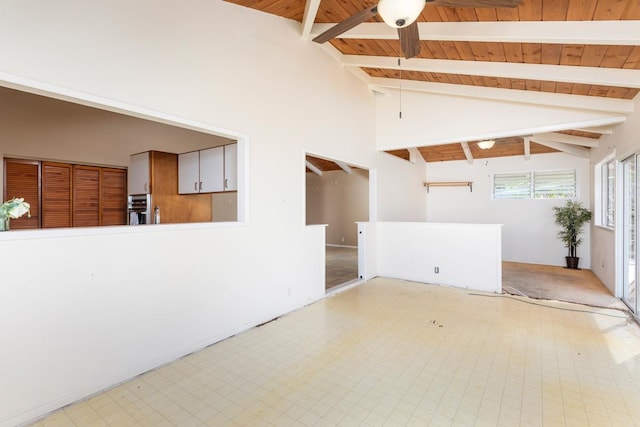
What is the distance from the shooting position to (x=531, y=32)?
276cm

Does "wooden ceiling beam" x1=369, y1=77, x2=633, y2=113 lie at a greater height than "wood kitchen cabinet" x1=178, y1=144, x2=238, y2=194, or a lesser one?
greater

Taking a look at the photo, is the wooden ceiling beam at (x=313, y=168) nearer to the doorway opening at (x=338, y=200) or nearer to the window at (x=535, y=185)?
the doorway opening at (x=338, y=200)

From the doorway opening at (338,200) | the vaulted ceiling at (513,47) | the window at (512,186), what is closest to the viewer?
the vaulted ceiling at (513,47)

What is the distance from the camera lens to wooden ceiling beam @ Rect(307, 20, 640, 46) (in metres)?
2.44

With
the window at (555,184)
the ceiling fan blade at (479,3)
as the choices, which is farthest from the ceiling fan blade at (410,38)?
the window at (555,184)

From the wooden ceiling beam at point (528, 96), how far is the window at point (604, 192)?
6.03 ft

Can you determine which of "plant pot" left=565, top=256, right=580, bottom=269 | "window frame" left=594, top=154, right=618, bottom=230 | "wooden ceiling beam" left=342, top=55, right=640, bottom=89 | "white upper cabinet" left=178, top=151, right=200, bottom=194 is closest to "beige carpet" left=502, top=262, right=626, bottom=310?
"plant pot" left=565, top=256, right=580, bottom=269

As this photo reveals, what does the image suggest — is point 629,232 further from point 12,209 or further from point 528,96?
point 12,209

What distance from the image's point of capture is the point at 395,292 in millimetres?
4867

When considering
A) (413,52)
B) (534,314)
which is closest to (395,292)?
(534,314)

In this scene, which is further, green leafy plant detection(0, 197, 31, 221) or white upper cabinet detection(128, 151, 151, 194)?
white upper cabinet detection(128, 151, 151, 194)

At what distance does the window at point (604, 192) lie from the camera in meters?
5.21

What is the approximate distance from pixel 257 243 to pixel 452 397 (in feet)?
7.63

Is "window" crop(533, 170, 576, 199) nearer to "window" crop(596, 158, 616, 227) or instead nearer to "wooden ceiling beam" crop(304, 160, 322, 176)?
"window" crop(596, 158, 616, 227)
